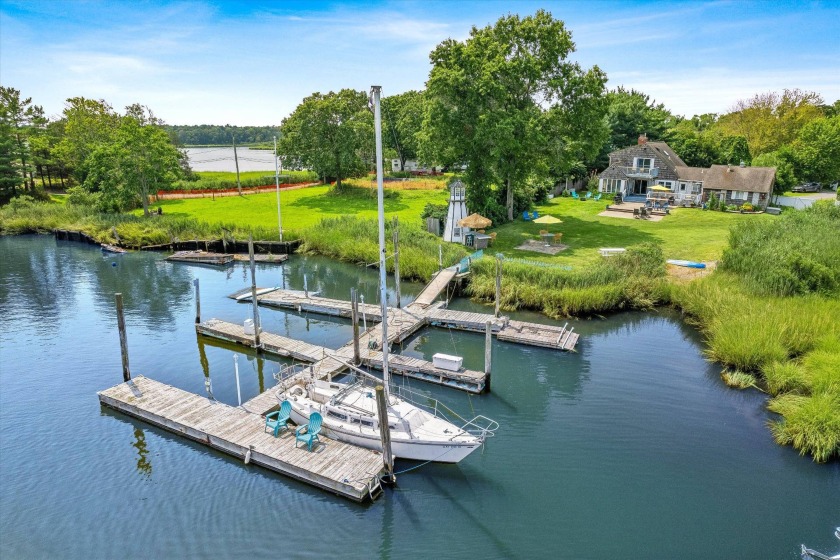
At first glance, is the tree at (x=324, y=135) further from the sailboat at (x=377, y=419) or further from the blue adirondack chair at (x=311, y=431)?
the blue adirondack chair at (x=311, y=431)

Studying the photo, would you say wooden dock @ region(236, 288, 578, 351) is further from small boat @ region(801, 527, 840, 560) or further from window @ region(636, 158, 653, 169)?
window @ region(636, 158, 653, 169)

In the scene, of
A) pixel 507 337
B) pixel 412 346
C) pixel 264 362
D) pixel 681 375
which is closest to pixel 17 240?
pixel 264 362

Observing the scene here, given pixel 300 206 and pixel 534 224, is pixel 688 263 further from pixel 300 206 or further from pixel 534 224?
pixel 300 206

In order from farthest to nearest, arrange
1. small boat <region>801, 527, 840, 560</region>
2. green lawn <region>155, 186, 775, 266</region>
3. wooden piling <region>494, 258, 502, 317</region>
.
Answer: green lawn <region>155, 186, 775, 266</region> → wooden piling <region>494, 258, 502, 317</region> → small boat <region>801, 527, 840, 560</region>

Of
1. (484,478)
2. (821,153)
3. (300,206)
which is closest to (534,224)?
(300,206)

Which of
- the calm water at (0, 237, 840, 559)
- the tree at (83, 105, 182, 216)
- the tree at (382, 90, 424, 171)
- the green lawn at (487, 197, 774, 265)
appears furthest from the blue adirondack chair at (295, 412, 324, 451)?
the tree at (382, 90, 424, 171)

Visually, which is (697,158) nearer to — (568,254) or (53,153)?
(568,254)
